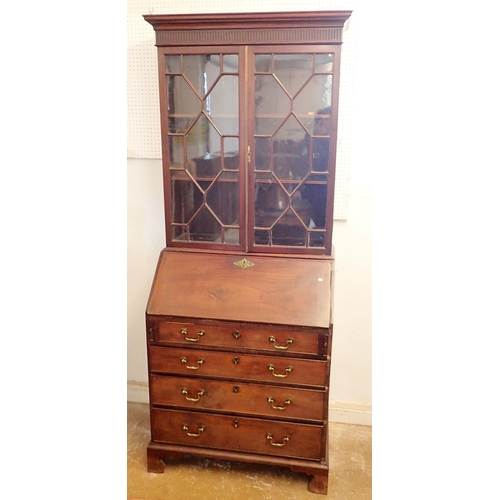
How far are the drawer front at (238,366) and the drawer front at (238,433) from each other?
0.20 m

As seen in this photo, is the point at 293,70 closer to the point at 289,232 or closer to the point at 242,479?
the point at 289,232

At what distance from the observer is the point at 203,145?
1.91 m

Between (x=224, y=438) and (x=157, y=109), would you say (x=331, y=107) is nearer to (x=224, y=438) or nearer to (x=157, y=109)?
(x=157, y=109)

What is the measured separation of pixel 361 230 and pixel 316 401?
0.87 metres

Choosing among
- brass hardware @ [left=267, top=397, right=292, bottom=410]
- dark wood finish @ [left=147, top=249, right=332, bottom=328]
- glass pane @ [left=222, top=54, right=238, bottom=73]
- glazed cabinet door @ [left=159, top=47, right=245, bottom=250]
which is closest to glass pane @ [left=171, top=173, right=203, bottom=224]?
glazed cabinet door @ [left=159, top=47, right=245, bottom=250]

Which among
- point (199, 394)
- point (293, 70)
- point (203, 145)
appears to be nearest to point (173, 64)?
point (203, 145)

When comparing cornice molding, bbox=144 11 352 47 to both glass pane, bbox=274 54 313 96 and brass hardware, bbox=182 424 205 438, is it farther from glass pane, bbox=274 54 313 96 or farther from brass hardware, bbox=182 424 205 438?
brass hardware, bbox=182 424 205 438

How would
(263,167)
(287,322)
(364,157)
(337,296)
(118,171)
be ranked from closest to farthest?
(118,171) → (287,322) → (263,167) → (364,157) → (337,296)

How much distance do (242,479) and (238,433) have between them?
0.83 feet

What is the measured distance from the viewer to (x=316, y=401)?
182cm

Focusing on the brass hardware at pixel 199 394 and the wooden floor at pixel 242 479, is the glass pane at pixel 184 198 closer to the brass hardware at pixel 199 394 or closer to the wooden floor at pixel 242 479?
the brass hardware at pixel 199 394

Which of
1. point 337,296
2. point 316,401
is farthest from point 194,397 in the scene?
point 337,296

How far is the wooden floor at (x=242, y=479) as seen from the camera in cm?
190

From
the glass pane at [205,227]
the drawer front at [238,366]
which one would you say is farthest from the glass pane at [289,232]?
the drawer front at [238,366]
